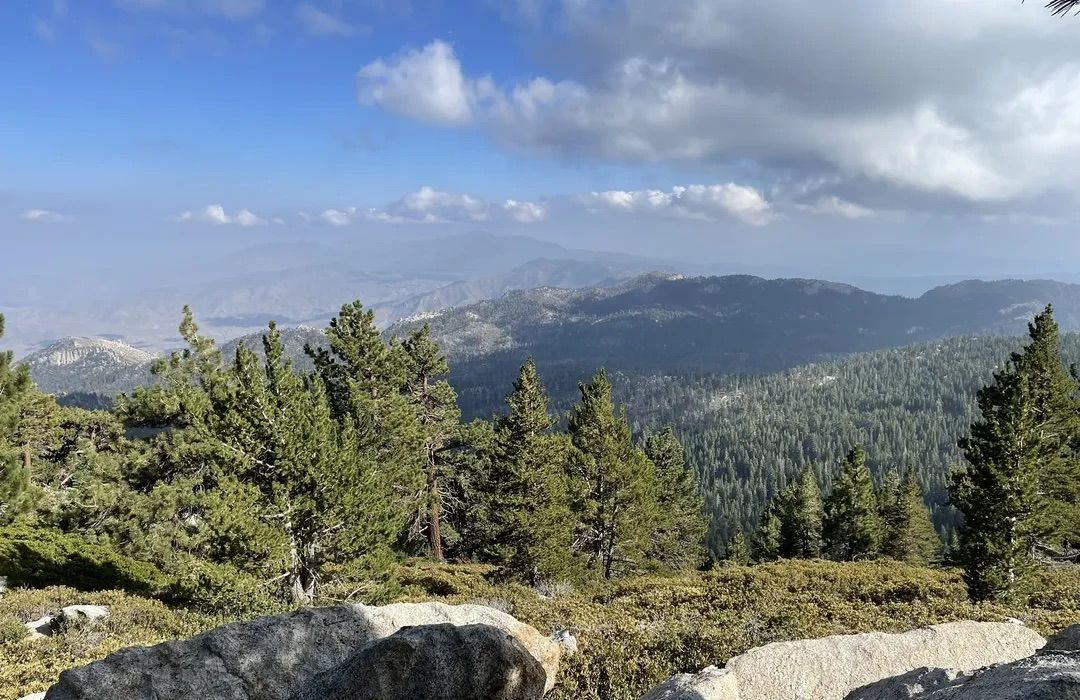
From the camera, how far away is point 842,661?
36.7 ft

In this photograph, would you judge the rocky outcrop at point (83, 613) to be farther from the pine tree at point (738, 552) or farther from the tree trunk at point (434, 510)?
the pine tree at point (738, 552)

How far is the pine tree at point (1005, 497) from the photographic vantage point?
24.3 meters

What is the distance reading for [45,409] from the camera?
32.2m

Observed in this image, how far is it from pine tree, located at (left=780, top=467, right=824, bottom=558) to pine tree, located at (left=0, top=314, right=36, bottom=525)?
57943 mm

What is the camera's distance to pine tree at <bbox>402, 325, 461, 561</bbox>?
116 ft

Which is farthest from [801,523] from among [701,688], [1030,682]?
[1030,682]

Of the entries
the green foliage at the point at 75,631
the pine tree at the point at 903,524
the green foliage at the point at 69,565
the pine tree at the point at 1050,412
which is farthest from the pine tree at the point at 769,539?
the green foliage at the point at 75,631

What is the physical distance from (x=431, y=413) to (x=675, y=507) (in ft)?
98.7

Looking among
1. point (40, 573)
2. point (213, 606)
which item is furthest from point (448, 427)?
point (40, 573)

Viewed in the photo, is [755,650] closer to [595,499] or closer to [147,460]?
[595,499]

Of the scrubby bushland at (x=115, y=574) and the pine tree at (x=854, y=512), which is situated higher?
the scrubby bushland at (x=115, y=574)

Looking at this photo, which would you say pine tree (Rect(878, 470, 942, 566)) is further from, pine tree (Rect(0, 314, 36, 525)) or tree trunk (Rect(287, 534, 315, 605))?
pine tree (Rect(0, 314, 36, 525))

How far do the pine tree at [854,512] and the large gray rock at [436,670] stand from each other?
48262 millimetres

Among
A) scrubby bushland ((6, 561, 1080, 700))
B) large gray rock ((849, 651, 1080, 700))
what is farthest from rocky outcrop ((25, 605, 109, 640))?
large gray rock ((849, 651, 1080, 700))
